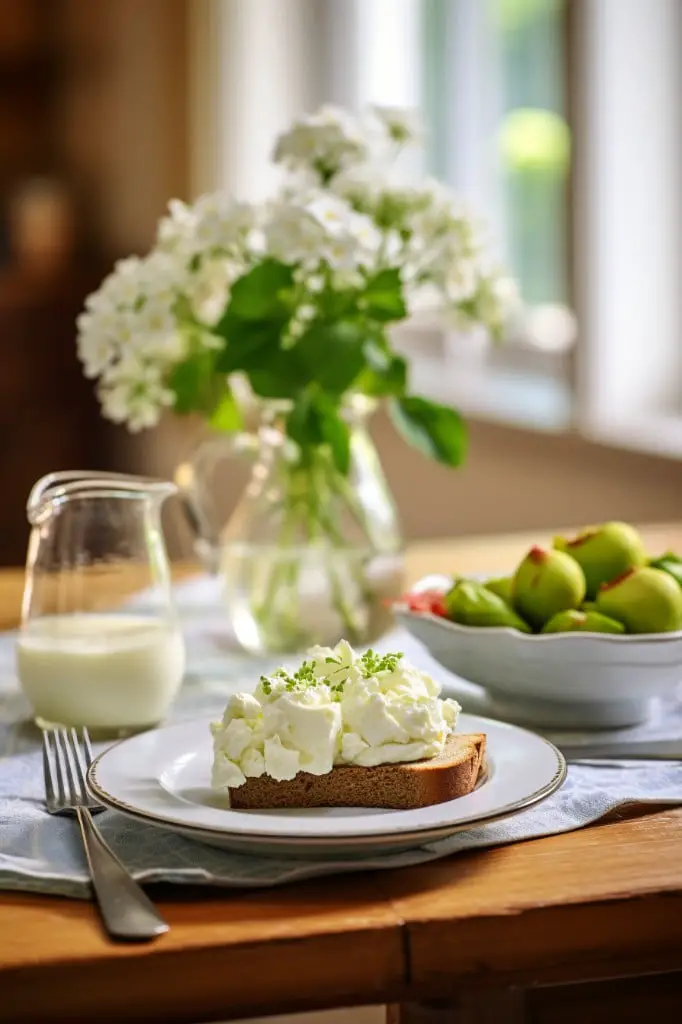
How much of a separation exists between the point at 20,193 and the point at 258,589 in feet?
15.7

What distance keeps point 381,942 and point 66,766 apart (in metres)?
0.29

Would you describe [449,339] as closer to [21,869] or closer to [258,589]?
[258,589]

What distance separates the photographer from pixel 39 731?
106 centimetres

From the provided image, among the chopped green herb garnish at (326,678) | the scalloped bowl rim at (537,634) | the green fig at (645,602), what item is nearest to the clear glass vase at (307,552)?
the scalloped bowl rim at (537,634)

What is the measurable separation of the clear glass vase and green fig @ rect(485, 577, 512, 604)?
24 centimetres

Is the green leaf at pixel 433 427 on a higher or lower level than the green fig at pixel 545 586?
higher

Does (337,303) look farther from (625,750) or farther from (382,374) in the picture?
(625,750)

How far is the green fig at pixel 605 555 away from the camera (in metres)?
1.05

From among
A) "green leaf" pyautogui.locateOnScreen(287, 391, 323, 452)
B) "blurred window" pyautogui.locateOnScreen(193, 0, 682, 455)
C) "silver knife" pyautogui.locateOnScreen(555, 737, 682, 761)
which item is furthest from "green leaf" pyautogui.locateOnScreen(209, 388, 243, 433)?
"blurred window" pyautogui.locateOnScreen(193, 0, 682, 455)

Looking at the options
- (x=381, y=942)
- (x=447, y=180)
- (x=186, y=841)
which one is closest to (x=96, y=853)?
(x=186, y=841)

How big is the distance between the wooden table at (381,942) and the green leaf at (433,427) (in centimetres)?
55

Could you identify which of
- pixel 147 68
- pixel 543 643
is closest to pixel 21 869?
pixel 543 643

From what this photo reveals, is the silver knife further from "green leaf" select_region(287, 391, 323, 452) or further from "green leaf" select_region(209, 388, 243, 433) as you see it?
"green leaf" select_region(209, 388, 243, 433)

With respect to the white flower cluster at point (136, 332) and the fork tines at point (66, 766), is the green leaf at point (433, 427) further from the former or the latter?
the fork tines at point (66, 766)
